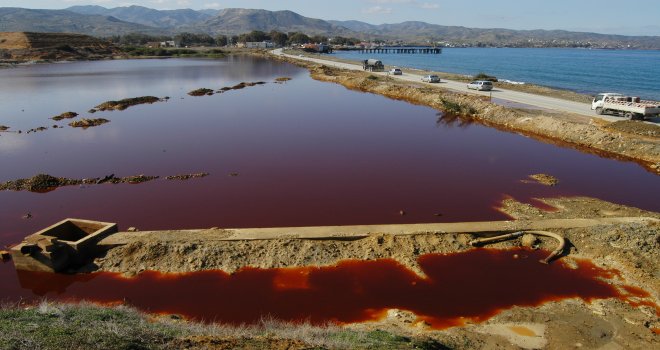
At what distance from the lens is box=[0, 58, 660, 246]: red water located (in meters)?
20.2

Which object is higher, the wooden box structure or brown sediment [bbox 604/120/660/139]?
brown sediment [bbox 604/120/660/139]

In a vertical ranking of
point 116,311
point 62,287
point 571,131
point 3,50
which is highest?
point 3,50

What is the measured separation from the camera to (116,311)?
37.6 feet

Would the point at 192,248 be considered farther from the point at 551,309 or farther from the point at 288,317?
the point at 551,309

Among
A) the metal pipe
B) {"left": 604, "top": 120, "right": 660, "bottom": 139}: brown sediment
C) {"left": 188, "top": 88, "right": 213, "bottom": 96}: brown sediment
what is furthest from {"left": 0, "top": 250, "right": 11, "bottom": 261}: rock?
{"left": 188, "top": 88, "right": 213, "bottom": 96}: brown sediment

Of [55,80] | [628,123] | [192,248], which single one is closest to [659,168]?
[628,123]

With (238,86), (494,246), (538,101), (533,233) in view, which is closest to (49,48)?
(238,86)

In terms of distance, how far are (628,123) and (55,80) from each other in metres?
84.9

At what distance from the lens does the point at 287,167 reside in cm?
2688

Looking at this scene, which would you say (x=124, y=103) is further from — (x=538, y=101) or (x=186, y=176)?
(x=538, y=101)

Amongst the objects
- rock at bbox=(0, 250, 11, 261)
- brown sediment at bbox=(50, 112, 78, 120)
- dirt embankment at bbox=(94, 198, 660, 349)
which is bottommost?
rock at bbox=(0, 250, 11, 261)

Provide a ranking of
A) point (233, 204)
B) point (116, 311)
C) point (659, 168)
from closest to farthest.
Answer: point (116, 311) → point (233, 204) → point (659, 168)

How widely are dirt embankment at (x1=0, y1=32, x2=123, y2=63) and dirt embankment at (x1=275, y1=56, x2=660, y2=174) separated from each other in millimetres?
114481

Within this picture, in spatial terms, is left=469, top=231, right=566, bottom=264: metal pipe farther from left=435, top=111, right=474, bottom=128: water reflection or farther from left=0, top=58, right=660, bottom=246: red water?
left=435, top=111, right=474, bottom=128: water reflection
